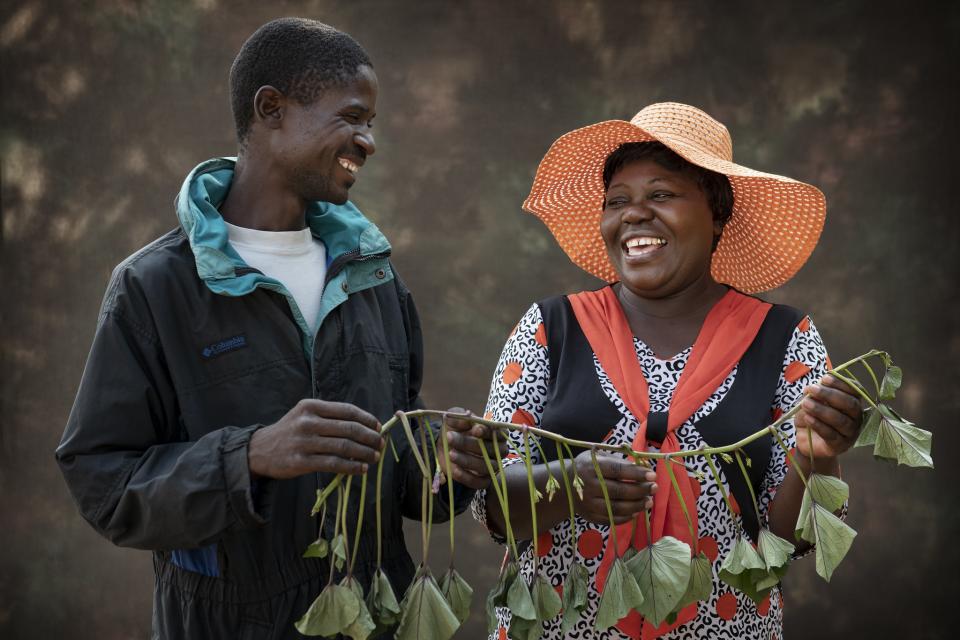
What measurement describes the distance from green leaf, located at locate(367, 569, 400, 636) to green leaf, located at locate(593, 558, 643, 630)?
1.01 ft

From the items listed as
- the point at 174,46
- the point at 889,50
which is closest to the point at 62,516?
the point at 174,46

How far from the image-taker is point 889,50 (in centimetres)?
394

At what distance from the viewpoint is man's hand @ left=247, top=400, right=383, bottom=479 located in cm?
146

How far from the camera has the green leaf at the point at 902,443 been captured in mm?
1559

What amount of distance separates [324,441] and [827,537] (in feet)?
2.49

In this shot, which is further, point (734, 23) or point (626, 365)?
point (734, 23)

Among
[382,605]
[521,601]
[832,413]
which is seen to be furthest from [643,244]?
[382,605]

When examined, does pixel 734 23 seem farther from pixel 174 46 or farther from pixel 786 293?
pixel 174 46

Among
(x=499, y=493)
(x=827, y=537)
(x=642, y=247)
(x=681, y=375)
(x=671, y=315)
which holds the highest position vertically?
(x=642, y=247)

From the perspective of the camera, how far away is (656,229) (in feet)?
6.62

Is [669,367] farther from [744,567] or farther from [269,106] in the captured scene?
[269,106]

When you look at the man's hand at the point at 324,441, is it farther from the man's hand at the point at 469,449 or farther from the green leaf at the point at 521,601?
the green leaf at the point at 521,601

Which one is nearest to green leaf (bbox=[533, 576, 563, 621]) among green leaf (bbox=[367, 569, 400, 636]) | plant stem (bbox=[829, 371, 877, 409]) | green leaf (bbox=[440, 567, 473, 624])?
green leaf (bbox=[440, 567, 473, 624])

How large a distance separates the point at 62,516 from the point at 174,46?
6.04 ft
